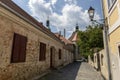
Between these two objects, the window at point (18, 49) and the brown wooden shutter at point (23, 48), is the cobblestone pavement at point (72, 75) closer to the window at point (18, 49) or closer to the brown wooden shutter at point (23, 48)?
the brown wooden shutter at point (23, 48)

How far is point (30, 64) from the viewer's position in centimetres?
969

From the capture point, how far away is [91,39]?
2219cm

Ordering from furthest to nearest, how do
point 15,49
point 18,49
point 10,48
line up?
point 18,49
point 15,49
point 10,48

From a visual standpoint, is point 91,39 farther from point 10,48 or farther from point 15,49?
point 10,48

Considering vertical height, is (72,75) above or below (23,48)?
below

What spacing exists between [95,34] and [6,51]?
1741 centimetres

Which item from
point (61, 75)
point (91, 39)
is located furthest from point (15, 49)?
point (91, 39)

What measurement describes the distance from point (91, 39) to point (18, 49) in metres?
16.0

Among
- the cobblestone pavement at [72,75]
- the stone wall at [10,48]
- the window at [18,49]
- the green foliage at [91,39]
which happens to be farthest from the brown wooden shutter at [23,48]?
the green foliage at [91,39]

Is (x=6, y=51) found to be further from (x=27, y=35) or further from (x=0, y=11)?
(x=27, y=35)

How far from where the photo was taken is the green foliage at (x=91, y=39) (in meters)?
21.9

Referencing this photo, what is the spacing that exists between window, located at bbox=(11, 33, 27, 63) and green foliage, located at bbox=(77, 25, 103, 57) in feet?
46.7

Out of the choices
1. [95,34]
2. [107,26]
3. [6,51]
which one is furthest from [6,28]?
[95,34]

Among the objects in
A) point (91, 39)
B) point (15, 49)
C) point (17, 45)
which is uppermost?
point (91, 39)
